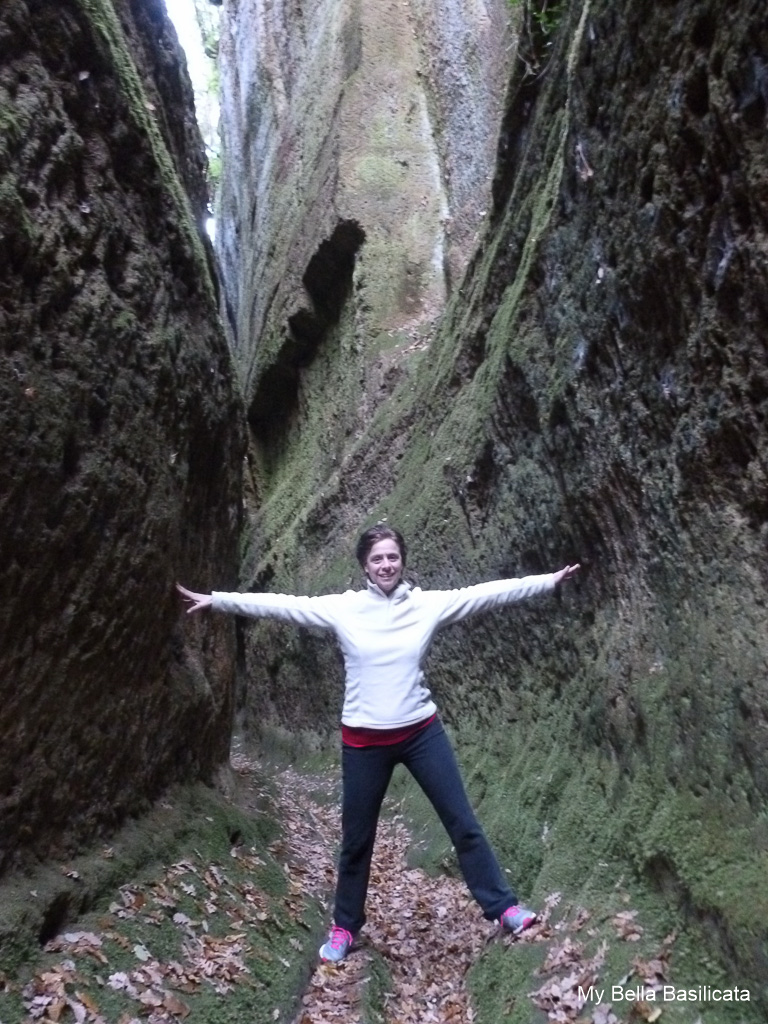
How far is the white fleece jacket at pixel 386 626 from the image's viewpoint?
469cm

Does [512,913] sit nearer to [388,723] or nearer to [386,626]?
[388,723]

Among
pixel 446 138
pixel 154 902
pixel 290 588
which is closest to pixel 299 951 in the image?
pixel 154 902

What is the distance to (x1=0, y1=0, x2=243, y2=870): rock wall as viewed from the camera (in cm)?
439

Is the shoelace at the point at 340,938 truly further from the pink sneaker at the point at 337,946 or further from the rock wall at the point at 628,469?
the rock wall at the point at 628,469

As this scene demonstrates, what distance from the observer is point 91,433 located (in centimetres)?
505

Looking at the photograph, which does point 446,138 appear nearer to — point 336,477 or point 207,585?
point 336,477

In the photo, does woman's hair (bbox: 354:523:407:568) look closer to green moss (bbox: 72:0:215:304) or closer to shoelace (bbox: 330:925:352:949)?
shoelace (bbox: 330:925:352:949)

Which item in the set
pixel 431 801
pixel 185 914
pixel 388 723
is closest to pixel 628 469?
pixel 388 723

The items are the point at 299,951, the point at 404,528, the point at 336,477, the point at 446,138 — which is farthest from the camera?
the point at 446,138

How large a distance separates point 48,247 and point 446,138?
14.8 metres

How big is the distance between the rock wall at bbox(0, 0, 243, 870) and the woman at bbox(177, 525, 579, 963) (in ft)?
4.22

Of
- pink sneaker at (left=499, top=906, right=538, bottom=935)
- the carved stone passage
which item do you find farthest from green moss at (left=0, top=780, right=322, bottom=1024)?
the carved stone passage

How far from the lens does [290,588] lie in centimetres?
1480

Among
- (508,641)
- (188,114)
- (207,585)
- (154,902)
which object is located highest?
(188,114)
